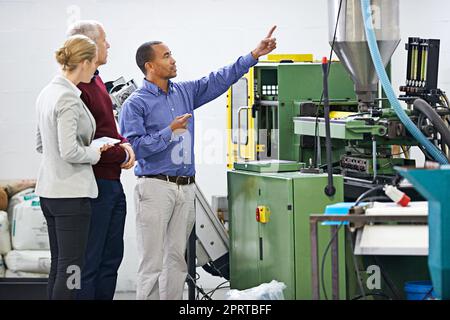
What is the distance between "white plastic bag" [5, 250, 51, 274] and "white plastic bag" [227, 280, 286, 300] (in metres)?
1.55

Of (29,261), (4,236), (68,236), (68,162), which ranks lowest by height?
(29,261)

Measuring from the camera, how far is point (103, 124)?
3.89 meters

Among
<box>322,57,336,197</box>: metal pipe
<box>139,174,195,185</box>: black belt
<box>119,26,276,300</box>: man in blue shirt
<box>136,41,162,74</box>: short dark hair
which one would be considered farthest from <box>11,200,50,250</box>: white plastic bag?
<box>322,57,336,197</box>: metal pipe

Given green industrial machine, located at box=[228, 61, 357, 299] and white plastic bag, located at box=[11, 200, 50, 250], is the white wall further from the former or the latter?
white plastic bag, located at box=[11, 200, 50, 250]

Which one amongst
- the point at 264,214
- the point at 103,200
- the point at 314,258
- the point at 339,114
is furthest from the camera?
the point at 339,114

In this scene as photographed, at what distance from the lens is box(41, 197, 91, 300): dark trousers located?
3625 mm

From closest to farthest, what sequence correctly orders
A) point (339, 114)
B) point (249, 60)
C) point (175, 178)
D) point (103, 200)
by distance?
point (103, 200), point (175, 178), point (249, 60), point (339, 114)

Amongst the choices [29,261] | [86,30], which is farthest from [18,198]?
[86,30]

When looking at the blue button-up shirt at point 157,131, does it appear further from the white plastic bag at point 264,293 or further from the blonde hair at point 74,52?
the white plastic bag at point 264,293

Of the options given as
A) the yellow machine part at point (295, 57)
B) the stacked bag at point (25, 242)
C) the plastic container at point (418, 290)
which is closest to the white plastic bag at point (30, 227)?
the stacked bag at point (25, 242)

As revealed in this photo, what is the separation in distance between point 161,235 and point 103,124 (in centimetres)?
66

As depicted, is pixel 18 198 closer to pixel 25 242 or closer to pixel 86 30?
pixel 25 242
